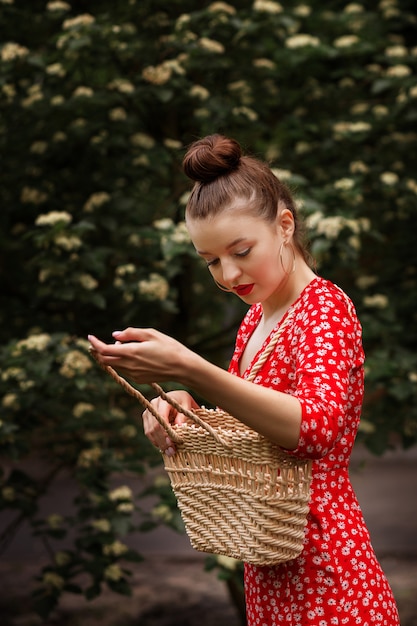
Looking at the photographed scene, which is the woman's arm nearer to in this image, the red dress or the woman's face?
the red dress

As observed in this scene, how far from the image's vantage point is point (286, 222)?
5.12 feet

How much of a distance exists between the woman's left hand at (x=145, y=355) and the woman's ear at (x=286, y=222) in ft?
1.43

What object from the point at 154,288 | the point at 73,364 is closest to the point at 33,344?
the point at 73,364

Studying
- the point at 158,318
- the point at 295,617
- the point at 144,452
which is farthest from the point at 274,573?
the point at 158,318

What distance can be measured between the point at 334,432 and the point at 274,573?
38 cm

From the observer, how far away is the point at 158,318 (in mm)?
4258

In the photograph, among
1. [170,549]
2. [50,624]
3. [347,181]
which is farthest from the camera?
[170,549]

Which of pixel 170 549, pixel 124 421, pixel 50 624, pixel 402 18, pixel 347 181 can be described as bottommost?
pixel 170 549

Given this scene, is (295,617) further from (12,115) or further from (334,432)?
(12,115)

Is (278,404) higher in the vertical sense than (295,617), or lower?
higher

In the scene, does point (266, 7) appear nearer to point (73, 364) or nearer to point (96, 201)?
point (96, 201)

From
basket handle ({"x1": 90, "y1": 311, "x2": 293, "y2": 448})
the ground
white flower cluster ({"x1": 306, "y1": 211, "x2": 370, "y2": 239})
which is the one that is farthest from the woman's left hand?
the ground

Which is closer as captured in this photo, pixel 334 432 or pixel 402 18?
pixel 334 432

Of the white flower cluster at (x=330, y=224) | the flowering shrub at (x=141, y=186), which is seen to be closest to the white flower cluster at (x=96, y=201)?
the flowering shrub at (x=141, y=186)
